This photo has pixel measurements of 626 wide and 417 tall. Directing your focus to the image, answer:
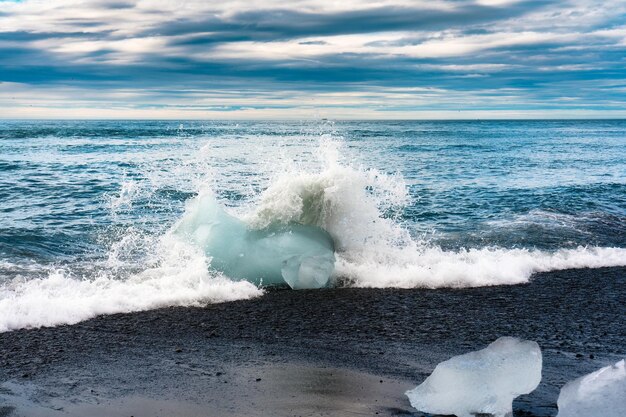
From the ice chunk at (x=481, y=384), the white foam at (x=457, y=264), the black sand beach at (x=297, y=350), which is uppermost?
the ice chunk at (x=481, y=384)

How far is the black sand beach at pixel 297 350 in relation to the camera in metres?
5.36

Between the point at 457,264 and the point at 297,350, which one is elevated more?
the point at 297,350

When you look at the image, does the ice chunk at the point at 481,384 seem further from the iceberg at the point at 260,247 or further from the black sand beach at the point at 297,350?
the iceberg at the point at 260,247

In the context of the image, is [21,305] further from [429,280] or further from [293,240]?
[429,280]

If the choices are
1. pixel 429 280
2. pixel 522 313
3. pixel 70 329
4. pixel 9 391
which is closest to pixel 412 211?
pixel 429 280

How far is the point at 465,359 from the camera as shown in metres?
5.34

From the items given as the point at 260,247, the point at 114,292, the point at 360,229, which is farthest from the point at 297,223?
the point at 114,292

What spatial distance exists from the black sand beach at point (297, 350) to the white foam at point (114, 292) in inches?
11.6

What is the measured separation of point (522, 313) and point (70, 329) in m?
5.87

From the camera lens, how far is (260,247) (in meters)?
10.1

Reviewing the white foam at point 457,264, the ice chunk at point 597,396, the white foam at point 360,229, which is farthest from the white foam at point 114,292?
the ice chunk at point 597,396

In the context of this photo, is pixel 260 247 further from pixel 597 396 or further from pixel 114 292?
pixel 597 396

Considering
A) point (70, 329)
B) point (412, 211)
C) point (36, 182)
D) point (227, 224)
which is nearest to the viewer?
point (70, 329)

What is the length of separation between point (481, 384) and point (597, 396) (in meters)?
0.87
